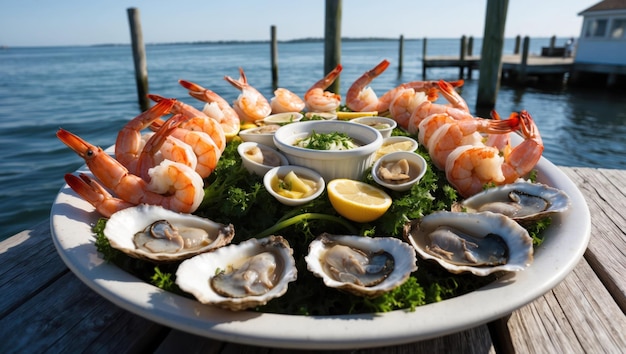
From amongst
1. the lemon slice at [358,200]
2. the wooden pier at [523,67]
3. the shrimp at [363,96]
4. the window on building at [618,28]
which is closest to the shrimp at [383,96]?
the shrimp at [363,96]

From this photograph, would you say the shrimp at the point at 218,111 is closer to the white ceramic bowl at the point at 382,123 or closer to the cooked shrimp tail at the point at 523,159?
the white ceramic bowl at the point at 382,123

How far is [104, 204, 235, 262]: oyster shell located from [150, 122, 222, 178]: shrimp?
594 mm

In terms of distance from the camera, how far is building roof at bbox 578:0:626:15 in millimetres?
20167

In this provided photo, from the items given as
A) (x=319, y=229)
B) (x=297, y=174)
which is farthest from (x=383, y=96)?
(x=319, y=229)

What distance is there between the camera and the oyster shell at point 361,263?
1670 millimetres

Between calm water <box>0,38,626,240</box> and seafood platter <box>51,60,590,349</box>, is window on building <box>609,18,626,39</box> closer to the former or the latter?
calm water <box>0,38,626,240</box>

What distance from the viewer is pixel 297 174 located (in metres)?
2.63

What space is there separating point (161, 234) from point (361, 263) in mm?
1054

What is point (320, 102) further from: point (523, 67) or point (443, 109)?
point (523, 67)

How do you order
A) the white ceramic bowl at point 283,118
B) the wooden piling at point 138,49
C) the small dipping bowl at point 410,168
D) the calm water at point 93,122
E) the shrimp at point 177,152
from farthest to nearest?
1. the wooden piling at point 138,49
2. the calm water at point 93,122
3. the white ceramic bowl at point 283,118
4. the shrimp at point 177,152
5. the small dipping bowl at point 410,168

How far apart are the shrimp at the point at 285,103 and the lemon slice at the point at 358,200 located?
1942mm

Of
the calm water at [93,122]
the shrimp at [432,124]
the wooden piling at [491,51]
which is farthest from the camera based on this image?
the wooden piling at [491,51]

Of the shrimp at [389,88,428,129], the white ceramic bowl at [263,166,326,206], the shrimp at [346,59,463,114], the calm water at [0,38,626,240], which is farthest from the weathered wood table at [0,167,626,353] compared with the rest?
the calm water at [0,38,626,240]

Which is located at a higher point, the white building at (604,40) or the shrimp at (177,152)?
the white building at (604,40)
